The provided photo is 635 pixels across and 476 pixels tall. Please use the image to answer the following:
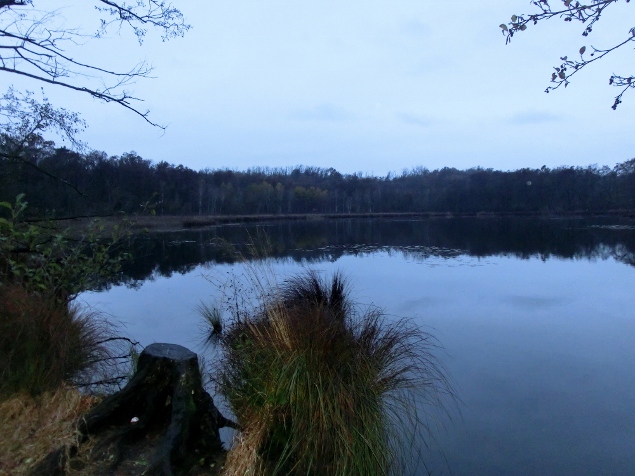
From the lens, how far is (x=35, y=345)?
3896 millimetres

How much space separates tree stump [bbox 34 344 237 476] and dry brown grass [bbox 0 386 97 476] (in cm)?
17

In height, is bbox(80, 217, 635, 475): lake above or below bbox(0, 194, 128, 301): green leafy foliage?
below

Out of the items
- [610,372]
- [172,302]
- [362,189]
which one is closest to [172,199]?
[362,189]

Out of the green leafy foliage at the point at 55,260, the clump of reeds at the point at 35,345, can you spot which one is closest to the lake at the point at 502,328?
the green leafy foliage at the point at 55,260

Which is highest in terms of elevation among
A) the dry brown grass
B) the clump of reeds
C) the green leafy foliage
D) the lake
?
the green leafy foliage

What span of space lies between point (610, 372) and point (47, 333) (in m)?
6.07

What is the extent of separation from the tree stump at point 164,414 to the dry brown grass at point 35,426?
17 centimetres

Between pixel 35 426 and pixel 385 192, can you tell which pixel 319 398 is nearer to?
pixel 35 426

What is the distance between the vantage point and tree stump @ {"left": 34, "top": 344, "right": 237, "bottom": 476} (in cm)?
331

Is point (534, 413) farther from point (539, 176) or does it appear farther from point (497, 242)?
point (539, 176)

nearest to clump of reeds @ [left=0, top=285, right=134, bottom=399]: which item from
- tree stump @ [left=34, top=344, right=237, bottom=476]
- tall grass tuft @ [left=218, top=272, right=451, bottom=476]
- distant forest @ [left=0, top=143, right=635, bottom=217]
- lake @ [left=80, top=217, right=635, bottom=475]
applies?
tree stump @ [left=34, top=344, right=237, bottom=476]

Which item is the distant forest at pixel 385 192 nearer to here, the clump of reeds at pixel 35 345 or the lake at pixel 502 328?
the lake at pixel 502 328

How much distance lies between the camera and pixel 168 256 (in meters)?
19.1

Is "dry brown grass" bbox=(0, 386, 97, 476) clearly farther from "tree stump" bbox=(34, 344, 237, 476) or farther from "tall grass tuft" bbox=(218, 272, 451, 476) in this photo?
"tall grass tuft" bbox=(218, 272, 451, 476)
